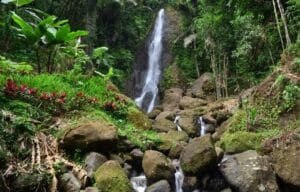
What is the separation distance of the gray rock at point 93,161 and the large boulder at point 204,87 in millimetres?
10568

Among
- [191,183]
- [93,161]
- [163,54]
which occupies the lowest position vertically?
[191,183]

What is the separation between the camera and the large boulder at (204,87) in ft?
59.8

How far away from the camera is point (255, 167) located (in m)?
7.75

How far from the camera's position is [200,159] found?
8016 mm

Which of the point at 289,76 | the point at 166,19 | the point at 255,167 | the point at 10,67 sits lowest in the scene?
the point at 255,167

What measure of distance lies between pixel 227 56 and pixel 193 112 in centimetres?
468

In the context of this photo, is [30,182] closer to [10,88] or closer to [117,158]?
[117,158]

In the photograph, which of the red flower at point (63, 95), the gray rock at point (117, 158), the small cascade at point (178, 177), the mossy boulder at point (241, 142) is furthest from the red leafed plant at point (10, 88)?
the mossy boulder at point (241, 142)

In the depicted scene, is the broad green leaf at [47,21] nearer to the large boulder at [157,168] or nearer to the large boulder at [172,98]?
the large boulder at [157,168]

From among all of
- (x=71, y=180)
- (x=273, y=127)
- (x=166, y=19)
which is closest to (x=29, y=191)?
(x=71, y=180)

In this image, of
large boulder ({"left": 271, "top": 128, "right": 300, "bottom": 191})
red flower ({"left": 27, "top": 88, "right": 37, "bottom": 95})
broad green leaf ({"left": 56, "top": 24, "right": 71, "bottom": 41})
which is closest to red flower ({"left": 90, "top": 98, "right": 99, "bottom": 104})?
red flower ({"left": 27, "top": 88, "right": 37, "bottom": 95})

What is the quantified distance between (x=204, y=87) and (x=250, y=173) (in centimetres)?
1090

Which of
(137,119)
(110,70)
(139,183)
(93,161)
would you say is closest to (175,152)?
(139,183)

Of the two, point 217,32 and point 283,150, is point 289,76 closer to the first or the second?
point 283,150
